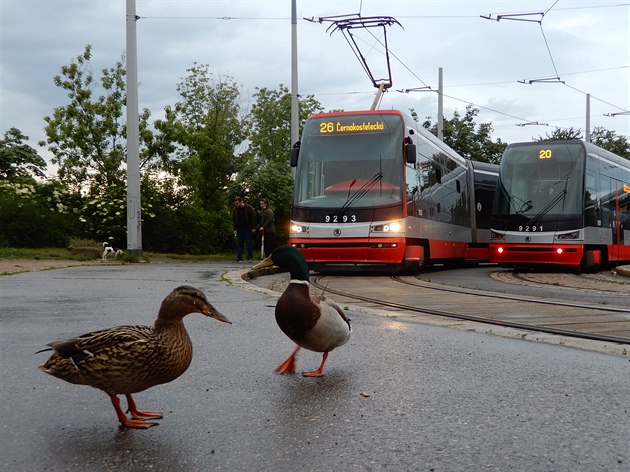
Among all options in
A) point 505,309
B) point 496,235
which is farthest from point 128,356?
point 496,235

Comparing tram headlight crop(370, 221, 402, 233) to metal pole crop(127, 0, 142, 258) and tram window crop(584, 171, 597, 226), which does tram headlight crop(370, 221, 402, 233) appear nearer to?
tram window crop(584, 171, 597, 226)

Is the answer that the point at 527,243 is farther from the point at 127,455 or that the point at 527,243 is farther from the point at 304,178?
the point at 127,455

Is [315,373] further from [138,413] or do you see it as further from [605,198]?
[605,198]

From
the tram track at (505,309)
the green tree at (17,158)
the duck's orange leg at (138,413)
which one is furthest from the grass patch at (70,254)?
the green tree at (17,158)

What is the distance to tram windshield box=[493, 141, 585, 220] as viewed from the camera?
18.1 m

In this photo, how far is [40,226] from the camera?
22594mm

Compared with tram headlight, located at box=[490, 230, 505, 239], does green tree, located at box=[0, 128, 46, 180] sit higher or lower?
higher

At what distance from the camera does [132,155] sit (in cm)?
2075

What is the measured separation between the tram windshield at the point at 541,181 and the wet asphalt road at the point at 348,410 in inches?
477

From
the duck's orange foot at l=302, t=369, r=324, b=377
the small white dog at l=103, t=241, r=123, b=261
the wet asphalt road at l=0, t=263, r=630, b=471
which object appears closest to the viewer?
the wet asphalt road at l=0, t=263, r=630, b=471

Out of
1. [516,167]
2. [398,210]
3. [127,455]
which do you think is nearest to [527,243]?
[516,167]

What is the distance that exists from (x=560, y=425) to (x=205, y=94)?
44.3m

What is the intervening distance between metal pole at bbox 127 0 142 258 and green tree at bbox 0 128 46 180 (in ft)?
97.1

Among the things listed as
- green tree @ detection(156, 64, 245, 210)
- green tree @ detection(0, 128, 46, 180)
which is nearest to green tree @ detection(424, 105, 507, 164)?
green tree @ detection(156, 64, 245, 210)
